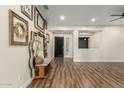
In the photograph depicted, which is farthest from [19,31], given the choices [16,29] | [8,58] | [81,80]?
[81,80]

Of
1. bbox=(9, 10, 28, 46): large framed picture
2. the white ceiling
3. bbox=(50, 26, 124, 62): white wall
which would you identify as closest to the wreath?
bbox=(9, 10, 28, 46): large framed picture

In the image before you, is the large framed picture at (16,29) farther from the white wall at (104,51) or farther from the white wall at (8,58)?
the white wall at (104,51)

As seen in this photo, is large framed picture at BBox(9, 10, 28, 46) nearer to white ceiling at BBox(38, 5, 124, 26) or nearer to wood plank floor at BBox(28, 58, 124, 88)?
wood plank floor at BBox(28, 58, 124, 88)

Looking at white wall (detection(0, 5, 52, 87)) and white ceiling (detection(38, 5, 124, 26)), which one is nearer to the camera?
white wall (detection(0, 5, 52, 87))

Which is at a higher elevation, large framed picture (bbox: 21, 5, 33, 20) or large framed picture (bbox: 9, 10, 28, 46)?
large framed picture (bbox: 21, 5, 33, 20)

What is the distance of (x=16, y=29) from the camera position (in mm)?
2947

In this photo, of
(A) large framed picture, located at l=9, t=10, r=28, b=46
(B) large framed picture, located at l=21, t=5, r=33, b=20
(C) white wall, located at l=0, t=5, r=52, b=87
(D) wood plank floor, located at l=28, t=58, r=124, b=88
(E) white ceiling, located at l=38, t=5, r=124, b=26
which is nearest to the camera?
(C) white wall, located at l=0, t=5, r=52, b=87

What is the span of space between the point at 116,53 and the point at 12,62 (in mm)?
7950

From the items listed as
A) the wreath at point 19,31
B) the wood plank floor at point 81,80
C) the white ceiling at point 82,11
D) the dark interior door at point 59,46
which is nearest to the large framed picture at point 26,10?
the wreath at point 19,31

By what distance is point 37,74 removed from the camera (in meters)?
4.52

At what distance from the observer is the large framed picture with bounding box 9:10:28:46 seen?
2.66 meters

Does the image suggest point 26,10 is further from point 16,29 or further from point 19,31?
point 16,29

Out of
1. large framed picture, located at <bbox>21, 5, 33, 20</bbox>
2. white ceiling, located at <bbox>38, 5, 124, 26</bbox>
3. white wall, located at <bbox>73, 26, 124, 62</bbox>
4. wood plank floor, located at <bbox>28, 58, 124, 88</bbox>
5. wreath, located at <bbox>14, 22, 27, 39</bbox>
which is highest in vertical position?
white ceiling, located at <bbox>38, 5, 124, 26</bbox>

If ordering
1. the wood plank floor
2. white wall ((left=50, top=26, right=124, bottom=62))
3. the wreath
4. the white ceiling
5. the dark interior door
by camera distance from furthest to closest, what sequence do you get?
1. the dark interior door
2. white wall ((left=50, top=26, right=124, bottom=62))
3. the white ceiling
4. the wood plank floor
5. the wreath
